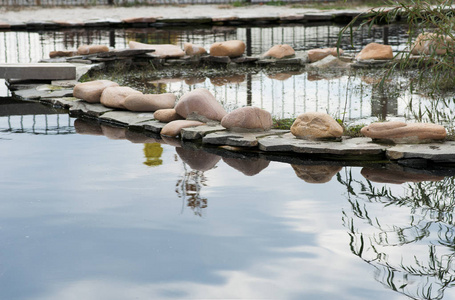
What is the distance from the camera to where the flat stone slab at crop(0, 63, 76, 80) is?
752cm

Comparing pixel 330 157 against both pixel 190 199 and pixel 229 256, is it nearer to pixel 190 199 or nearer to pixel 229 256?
pixel 190 199

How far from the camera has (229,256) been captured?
3031 mm

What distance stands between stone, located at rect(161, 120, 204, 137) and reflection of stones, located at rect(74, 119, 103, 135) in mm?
551

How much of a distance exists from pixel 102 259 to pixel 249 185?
1305 mm

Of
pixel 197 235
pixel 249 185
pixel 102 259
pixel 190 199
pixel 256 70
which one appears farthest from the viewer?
pixel 256 70

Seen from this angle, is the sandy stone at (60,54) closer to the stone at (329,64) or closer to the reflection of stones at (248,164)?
the stone at (329,64)

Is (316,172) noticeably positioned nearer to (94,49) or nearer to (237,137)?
(237,137)

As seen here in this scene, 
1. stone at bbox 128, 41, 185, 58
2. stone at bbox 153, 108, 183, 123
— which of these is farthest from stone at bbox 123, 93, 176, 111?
stone at bbox 128, 41, 185, 58

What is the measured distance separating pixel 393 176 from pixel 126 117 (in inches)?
99.1

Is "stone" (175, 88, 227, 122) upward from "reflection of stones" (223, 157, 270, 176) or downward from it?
upward

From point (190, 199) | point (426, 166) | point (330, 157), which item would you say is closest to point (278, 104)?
point (330, 157)

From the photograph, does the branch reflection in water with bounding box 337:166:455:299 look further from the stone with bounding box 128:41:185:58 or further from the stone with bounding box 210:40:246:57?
the stone with bounding box 128:41:185:58

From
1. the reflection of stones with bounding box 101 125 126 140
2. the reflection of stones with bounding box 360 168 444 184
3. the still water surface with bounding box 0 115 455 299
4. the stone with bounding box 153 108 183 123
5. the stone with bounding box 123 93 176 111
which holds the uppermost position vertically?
the stone with bounding box 123 93 176 111

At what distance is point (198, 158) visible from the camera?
15.5 feet
